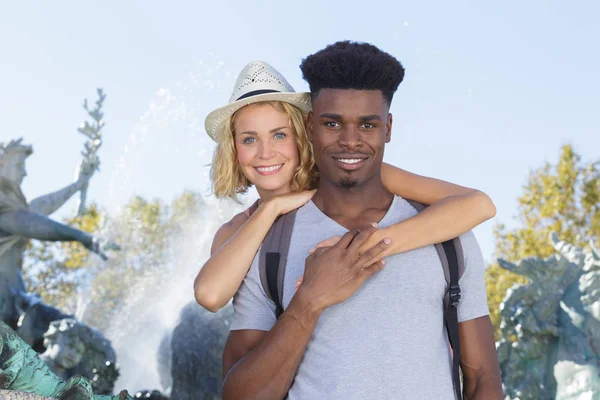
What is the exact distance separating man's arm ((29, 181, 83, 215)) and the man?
675 centimetres

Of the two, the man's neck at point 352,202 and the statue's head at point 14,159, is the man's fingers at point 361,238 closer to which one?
the man's neck at point 352,202

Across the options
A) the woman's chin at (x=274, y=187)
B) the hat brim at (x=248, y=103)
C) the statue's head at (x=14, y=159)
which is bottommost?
the woman's chin at (x=274, y=187)

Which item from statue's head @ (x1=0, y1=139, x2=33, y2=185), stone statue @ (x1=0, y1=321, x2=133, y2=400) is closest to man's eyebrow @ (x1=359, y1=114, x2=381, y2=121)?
stone statue @ (x1=0, y1=321, x2=133, y2=400)

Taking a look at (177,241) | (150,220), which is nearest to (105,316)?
(177,241)

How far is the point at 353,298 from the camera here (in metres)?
2.40

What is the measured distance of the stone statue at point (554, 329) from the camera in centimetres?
644

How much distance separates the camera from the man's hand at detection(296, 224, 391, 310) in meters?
2.29

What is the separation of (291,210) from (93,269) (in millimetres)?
8805

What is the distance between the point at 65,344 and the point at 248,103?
422cm

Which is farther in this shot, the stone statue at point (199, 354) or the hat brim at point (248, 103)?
the stone statue at point (199, 354)

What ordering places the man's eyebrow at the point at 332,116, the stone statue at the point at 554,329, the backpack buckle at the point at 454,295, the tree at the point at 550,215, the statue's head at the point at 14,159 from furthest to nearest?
the tree at the point at 550,215
the statue's head at the point at 14,159
the stone statue at the point at 554,329
the man's eyebrow at the point at 332,116
the backpack buckle at the point at 454,295

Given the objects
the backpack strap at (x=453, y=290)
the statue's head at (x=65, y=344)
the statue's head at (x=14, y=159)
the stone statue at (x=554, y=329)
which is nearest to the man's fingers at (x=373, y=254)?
the backpack strap at (x=453, y=290)

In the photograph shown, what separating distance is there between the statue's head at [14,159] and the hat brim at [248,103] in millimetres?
5580

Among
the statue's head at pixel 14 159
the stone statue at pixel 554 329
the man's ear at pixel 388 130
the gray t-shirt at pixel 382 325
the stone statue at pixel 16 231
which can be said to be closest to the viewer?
the gray t-shirt at pixel 382 325
